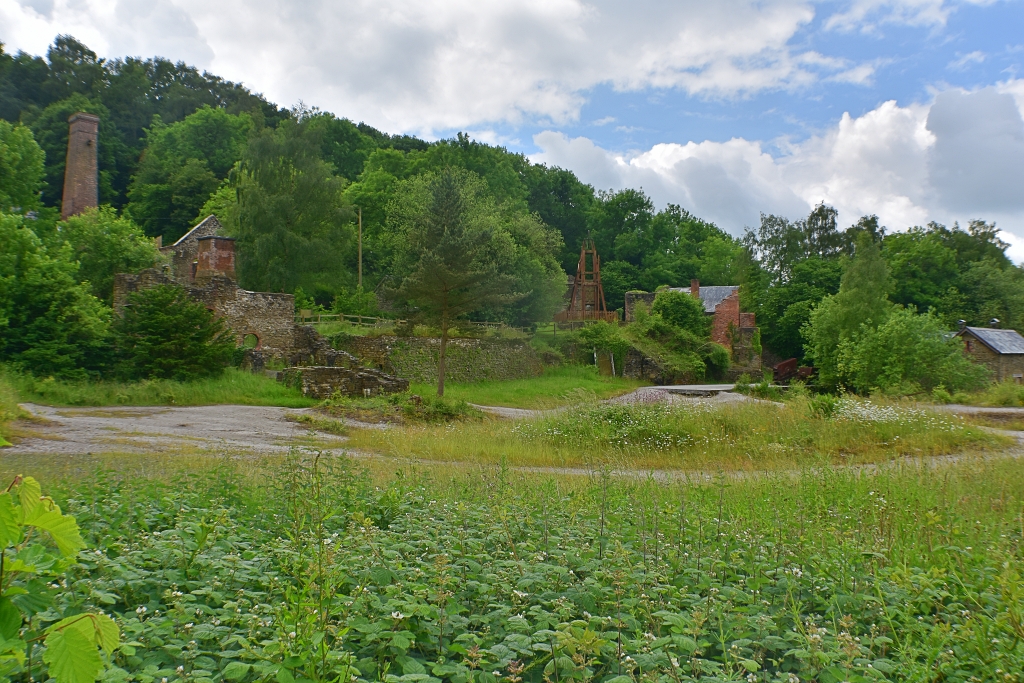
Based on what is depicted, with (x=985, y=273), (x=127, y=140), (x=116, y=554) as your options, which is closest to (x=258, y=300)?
(x=116, y=554)

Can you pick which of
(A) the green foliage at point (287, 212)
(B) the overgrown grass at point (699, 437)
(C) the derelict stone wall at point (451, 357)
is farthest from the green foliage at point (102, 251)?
(B) the overgrown grass at point (699, 437)

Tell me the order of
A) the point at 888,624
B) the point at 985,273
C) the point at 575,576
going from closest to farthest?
the point at 888,624 < the point at 575,576 < the point at 985,273

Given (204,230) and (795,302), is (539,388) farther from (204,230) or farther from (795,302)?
(795,302)

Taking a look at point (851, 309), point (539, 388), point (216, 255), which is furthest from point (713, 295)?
point (216, 255)

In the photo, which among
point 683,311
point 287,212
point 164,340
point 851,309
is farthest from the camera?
point 683,311

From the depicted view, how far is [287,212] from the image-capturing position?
4041 centimetres

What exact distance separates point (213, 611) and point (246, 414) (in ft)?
54.1

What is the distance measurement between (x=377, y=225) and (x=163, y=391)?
38.7 meters

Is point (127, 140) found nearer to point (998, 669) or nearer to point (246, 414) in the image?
point (246, 414)

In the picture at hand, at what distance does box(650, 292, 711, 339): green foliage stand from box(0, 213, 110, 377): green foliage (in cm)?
3381

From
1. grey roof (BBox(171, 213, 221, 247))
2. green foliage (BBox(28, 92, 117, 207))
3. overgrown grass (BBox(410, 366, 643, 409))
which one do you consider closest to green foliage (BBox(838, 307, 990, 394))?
overgrown grass (BBox(410, 366, 643, 409))

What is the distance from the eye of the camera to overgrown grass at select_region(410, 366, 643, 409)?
2742 cm

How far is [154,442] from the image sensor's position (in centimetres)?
1268

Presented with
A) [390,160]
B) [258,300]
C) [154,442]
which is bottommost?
[154,442]
